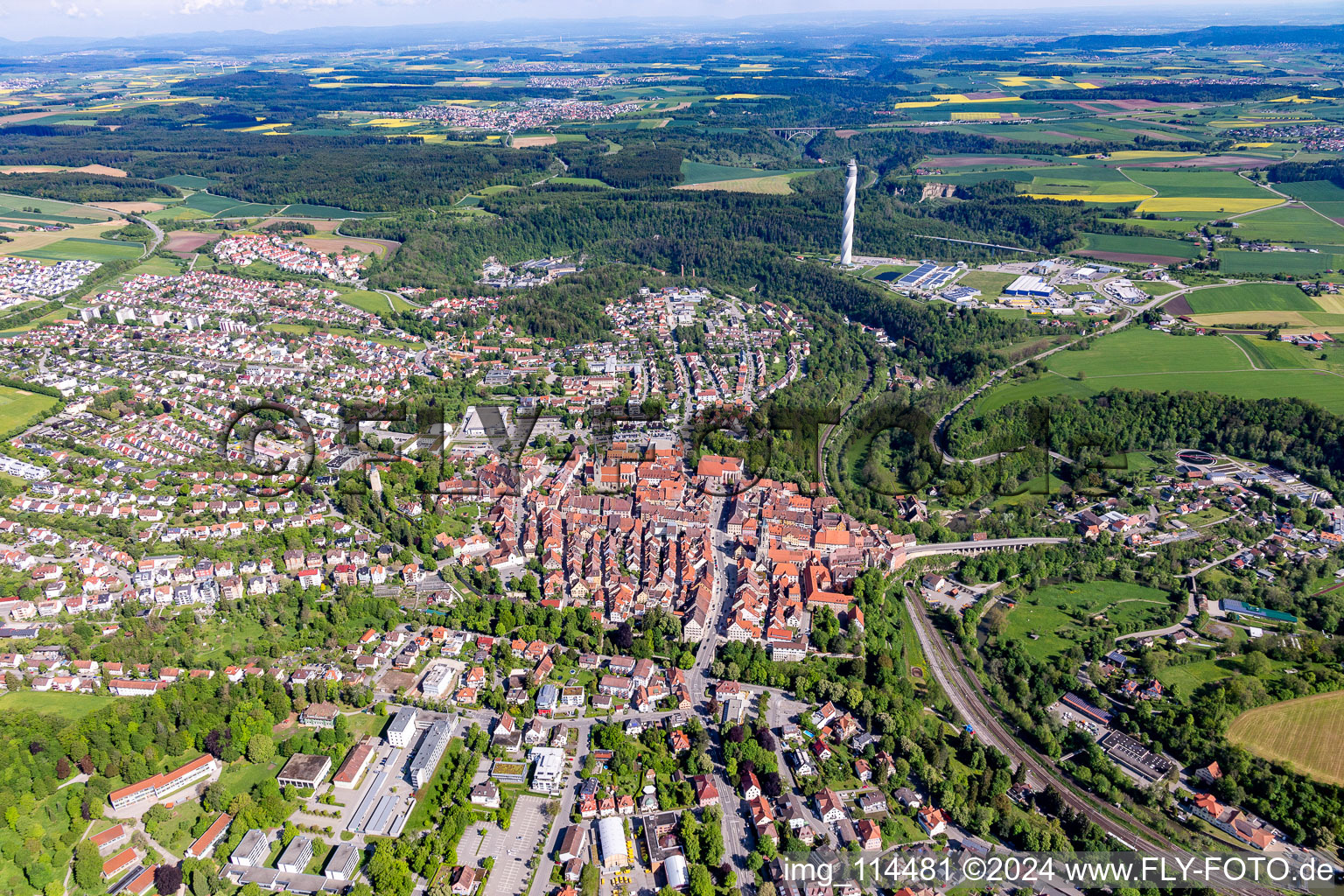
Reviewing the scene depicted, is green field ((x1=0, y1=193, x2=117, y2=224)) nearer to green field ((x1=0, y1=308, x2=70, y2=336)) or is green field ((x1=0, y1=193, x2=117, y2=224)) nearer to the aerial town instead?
the aerial town

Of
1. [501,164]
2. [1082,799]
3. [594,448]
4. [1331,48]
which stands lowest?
[1082,799]

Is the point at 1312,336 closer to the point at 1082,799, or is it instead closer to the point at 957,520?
the point at 957,520

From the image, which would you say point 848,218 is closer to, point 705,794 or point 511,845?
point 705,794

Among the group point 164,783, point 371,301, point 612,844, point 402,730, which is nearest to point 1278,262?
point 371,301

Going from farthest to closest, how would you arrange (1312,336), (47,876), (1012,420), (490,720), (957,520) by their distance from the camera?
1. (1312,336)
2. (1012,420)
3. (957,520)
4. (490,720)
5. (47,876)

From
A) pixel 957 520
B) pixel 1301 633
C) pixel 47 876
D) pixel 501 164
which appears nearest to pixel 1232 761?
pixel 1301 633
